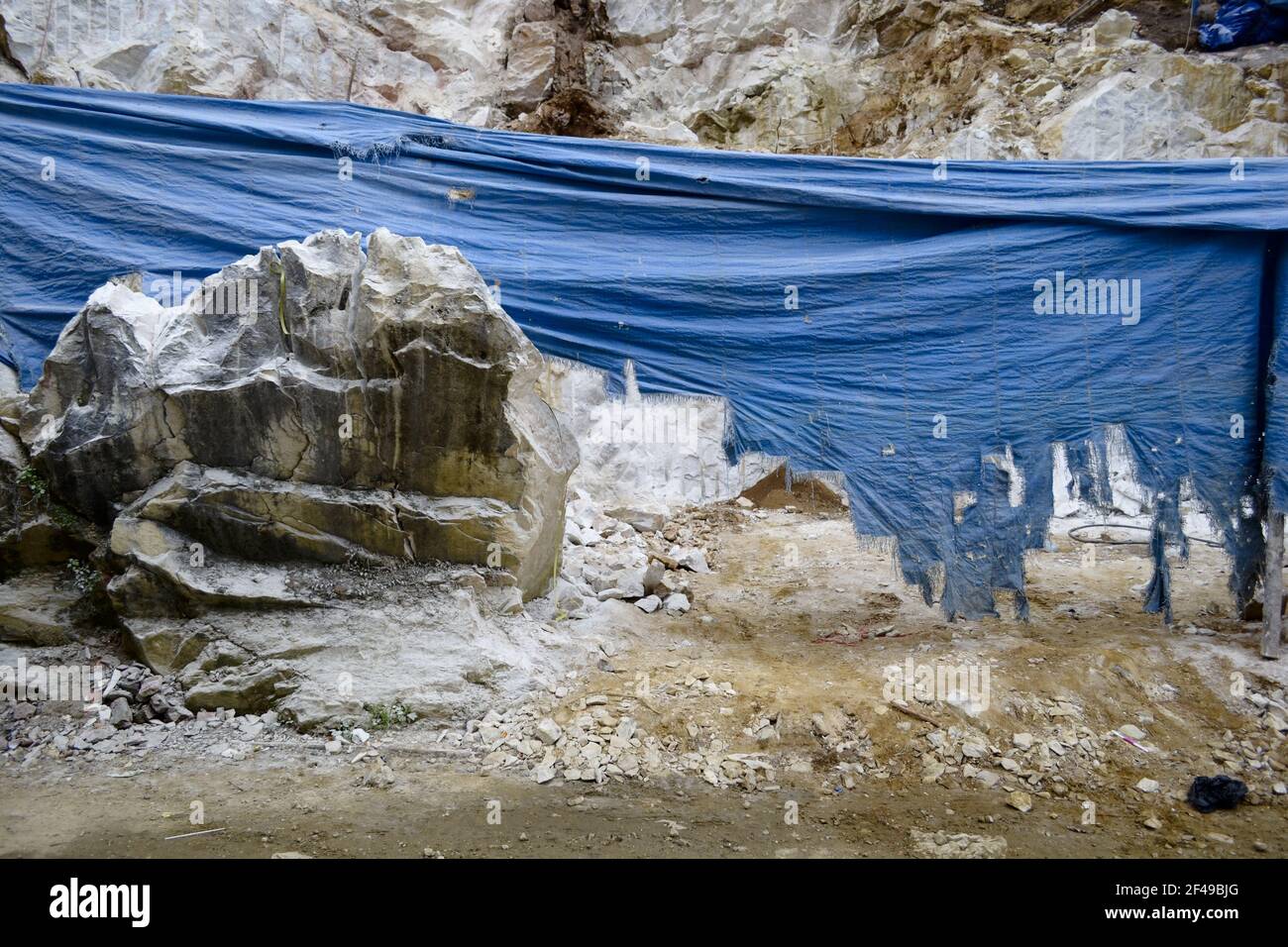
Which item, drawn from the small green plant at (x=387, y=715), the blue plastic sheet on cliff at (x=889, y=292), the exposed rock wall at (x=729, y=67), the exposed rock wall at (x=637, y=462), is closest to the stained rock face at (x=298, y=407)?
the blue plastic sheet on cliff at (x=889, y=292)

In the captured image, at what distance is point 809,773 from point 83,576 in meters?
3.77

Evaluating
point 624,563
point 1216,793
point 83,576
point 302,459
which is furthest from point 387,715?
point 1216,793

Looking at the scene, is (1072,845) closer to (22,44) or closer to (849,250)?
(849,250)

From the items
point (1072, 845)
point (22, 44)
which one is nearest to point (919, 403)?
point (1072, 845)

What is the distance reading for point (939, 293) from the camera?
4.65 metres

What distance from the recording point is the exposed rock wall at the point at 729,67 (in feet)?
28.6

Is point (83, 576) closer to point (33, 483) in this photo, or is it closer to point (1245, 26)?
point (33, 483)

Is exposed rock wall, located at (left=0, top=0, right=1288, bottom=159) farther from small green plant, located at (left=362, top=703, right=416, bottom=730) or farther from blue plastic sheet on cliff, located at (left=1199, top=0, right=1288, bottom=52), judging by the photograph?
small green plant, located at (left=362, top=703, right=416, bottom=730)

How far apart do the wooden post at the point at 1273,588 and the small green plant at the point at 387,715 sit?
4.53 m

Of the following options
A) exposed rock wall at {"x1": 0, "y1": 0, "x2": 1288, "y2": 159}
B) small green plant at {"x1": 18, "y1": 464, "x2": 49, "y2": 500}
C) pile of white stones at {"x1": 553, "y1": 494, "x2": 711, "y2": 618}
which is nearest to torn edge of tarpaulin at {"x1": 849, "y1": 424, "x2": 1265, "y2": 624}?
pile of white stones at {"x1": 553, "y1": 494, "x2": 711, "y2": 618}

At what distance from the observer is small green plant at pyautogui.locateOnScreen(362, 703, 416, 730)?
3.85 m

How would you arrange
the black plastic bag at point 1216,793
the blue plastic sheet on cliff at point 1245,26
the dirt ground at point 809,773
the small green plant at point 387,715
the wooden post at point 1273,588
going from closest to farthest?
1. the dirt ground at point 809,773
2. the black plastic bag at point 1216,793
3. the small green plant at point 387,715
4. the wooden post at point 1273,588
5. the blue plastic sheet on cliff at point 1245,26

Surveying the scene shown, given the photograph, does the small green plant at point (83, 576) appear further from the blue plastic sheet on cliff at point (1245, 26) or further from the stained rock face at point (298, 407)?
the blue plastic sheet on cliff at point (1245, 26)
